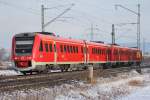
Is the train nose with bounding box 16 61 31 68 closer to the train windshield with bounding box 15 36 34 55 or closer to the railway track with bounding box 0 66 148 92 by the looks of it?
the train windshield with bounding box 15 36 34 55

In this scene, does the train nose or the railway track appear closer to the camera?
the railway track

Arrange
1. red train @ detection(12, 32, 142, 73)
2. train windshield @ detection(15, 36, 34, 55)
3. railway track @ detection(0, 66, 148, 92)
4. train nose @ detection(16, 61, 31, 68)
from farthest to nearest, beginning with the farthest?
train windshield @ detection(15, 36, 34, 55)
red train @ detection(12, 32, 142, 73)
train nose @ detection(16, 61, 31, 68)
railway track @ detection(0, 66, 148, 92)

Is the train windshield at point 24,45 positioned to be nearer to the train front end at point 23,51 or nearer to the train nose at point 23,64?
the train front end at point 23,51

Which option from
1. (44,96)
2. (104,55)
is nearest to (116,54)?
(104,55)

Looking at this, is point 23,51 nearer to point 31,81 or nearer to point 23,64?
point 23,64

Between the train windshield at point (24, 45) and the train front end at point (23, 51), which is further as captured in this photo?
the train windshield at point (24, 45)

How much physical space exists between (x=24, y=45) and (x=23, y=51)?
45 cm

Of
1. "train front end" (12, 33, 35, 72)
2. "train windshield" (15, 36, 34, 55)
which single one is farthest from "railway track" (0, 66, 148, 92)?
"train windshield" (15, 36, 34, 55)

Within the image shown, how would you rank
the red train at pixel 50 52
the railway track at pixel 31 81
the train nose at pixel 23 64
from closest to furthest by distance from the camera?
the railway track at pixel 31 81 < the train nose at pixel 23 64 < the red train at pixel 50 52

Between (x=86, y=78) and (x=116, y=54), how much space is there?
25280mm

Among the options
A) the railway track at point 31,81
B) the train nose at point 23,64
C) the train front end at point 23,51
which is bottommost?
the railway track at point 31,81

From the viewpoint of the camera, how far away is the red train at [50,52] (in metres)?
27.9

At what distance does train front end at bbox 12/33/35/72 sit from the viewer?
27625 mm

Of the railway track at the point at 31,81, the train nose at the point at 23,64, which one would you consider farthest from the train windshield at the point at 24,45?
the railway track at the point at 31,81
